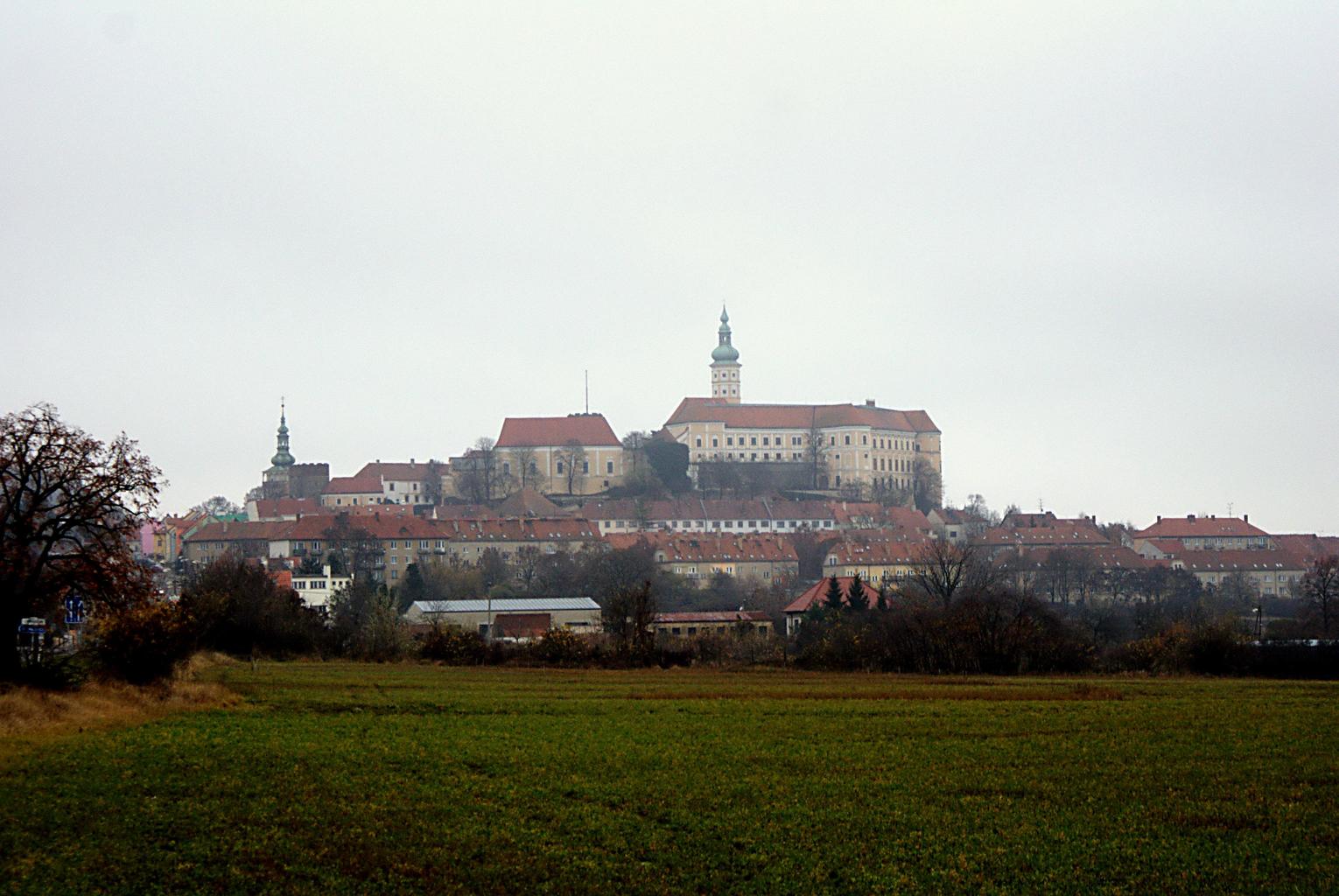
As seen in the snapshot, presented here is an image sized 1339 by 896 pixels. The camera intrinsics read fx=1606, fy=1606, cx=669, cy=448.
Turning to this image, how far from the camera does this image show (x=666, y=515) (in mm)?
Answer: 146375

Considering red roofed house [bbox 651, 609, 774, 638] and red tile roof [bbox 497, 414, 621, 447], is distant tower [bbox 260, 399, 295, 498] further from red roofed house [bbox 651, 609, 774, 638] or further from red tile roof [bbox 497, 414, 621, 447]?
red roofed house [bbox 651, 609, 774, 638]

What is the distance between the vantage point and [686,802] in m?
15.7

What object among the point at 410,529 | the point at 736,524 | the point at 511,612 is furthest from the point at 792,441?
the point at 511,612

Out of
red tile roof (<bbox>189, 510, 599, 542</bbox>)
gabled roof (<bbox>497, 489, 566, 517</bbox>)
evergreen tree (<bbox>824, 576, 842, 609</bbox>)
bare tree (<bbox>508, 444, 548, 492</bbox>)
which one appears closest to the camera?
evergreen tree (<bbox>824, 576, 842, 609</bbox>)

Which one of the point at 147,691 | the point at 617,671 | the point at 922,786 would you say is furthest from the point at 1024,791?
the point at 617,671

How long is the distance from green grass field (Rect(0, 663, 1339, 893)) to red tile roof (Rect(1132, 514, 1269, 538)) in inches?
4773

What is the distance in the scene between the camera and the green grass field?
1238 centimetres

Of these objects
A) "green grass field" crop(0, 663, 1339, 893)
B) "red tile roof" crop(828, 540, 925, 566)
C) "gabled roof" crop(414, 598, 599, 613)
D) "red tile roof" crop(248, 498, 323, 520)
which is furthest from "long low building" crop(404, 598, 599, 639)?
"red tile roof" crop(248, 498, 323, 520)

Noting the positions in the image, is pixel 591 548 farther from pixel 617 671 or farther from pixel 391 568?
pixel 617 671

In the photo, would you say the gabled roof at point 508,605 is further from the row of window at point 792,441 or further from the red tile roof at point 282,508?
the row of window at point 792,441

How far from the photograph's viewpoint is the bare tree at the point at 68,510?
25.7 m

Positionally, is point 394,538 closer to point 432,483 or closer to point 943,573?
point 432,483

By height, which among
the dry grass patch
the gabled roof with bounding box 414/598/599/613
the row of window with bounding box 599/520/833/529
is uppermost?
the row of window with bounding box 599/520/833/529

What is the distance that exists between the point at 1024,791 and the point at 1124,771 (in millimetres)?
1837
